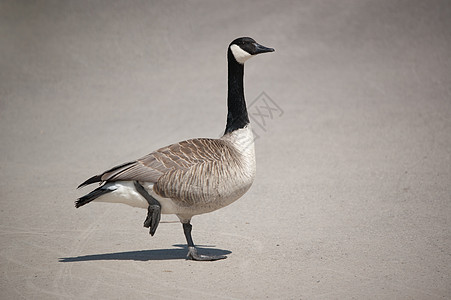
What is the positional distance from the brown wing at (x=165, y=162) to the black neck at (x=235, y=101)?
0.42 m

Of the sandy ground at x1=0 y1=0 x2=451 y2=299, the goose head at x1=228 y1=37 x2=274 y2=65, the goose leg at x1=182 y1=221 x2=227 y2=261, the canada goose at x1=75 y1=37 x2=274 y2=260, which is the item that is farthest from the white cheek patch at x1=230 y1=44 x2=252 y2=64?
the sandy ground at x1=0 y1=0 x2=451 y2=299

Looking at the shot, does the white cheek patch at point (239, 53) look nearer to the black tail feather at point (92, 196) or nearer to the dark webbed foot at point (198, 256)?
the black tail feather at point (92, 196)

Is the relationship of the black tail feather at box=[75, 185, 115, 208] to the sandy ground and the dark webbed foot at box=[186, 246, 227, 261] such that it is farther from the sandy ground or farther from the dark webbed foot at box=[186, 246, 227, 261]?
the dark webbed foot at box=[186, 246, 227, 261]

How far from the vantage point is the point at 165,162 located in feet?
18.7

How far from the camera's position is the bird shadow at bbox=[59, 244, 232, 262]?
5988 mm

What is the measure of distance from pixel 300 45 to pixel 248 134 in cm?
1036

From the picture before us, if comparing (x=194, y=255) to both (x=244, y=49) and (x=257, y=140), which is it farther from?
(x=257, y=140)

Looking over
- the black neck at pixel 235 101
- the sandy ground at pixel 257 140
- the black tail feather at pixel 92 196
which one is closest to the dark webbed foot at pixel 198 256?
the sandy ground at pixel 257 140

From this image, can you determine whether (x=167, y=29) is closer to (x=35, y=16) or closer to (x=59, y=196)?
(x=35, y=16)

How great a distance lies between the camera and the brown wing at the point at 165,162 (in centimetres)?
558

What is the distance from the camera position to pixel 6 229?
6.95 meters

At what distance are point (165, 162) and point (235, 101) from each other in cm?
115

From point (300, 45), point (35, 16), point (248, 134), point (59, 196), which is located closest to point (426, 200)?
point (248, 134)

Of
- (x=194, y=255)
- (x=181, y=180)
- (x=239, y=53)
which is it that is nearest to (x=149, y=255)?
(x=194, y=255)
